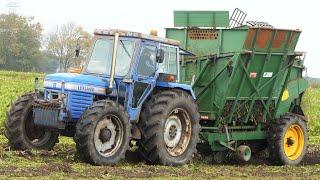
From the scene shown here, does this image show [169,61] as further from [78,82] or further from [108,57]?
[78,82]

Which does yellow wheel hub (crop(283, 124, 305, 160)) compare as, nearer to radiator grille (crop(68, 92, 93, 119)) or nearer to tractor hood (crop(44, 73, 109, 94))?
tractor hood (crop(44, 73, 109, 94))

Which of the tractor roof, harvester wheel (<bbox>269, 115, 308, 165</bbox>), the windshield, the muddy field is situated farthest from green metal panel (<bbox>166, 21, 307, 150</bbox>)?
the windshield

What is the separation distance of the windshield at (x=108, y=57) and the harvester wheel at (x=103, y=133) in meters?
0.92

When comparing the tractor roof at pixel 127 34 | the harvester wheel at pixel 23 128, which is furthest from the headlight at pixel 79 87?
the tractor roof at pixel 127 34

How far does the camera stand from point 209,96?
1323 cm

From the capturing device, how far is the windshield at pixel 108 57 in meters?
10.9

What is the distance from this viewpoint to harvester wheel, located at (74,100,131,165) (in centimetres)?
978

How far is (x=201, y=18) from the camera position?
45.3 ft

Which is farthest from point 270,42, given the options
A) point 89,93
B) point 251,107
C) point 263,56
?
point 89,93

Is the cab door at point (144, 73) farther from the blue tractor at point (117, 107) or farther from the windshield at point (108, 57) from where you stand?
the windshield at point (108, 57)

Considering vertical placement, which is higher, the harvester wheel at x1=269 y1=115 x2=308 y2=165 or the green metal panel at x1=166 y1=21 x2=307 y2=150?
the green metal panel at x1=166 y1=21 x2=307 y2=150

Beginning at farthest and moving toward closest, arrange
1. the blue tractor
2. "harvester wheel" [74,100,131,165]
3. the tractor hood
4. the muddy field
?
the tractor hood, the blue tractor, "harvester wheel" [74,100,131,165], the muddy field

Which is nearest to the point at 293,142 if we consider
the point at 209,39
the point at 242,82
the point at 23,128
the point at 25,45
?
the point at 242,82

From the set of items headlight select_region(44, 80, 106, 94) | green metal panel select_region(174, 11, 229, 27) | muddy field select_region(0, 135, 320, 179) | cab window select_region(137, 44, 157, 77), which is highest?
green metal panel select_region(174, 11, 229, 27)
